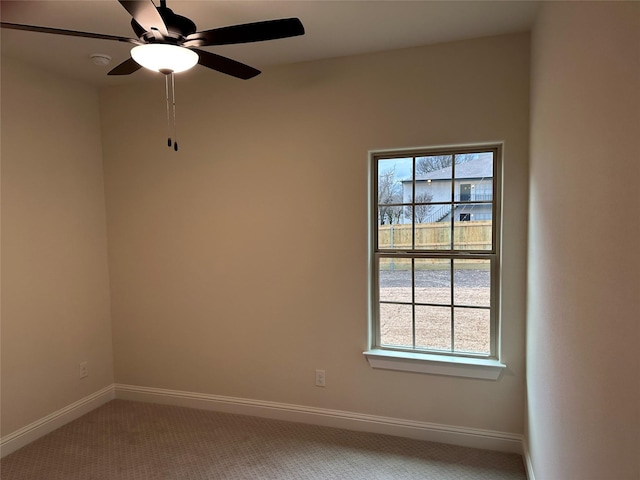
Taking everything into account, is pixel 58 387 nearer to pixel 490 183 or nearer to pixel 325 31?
pixel 325 31

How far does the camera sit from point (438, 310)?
2666 millimetres

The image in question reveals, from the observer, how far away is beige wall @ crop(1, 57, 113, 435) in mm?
2584

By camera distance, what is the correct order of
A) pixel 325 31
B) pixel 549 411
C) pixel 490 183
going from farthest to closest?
1. pixel 490 183
2. pixel 325 31
3. pixel 549 411

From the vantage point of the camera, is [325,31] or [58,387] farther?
[58,387]

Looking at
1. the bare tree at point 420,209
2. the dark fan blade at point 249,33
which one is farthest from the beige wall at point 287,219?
the dark fan blade at point 249,33

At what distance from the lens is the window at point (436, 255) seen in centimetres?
254

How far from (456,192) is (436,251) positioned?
423 millimetres

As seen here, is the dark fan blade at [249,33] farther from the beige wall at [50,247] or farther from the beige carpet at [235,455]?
the beige carpet at [235,455]

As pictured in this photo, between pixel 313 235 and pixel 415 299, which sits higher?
pixel 313 235

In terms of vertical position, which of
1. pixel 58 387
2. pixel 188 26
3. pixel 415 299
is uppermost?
pixel 188 26

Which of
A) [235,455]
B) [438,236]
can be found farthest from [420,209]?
[235,455]

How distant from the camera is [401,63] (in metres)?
2.55

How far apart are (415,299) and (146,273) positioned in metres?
2.22

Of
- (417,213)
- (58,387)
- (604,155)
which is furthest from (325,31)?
(58,387)
